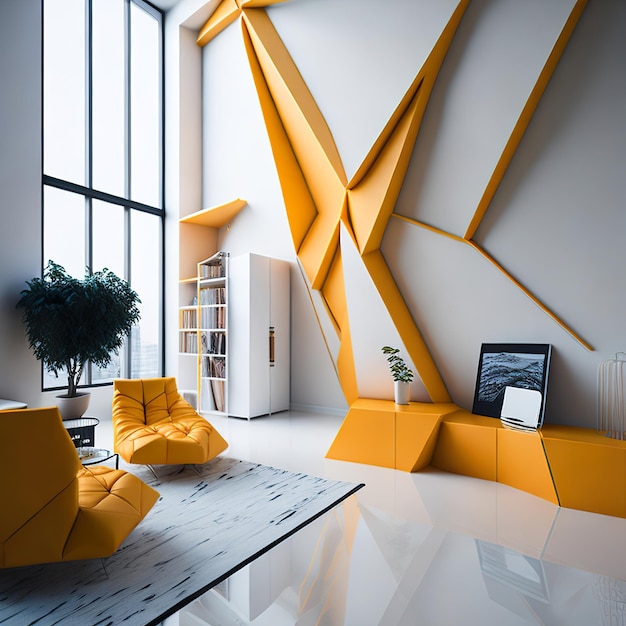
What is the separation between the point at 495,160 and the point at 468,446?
244 centimetres

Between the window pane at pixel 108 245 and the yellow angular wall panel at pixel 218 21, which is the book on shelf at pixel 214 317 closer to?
the window pane at pixel 108 245

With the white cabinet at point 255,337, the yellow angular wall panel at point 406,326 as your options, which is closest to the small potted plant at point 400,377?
the yellow angular wall panel at point 406,326

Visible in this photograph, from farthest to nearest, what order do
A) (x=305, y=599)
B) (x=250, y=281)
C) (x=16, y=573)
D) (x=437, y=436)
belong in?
(x=250, y=281), (x=437, y=436), (x=16, y=573), (x=305, y=599)

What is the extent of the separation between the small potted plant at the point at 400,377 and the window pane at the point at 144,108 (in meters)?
4.90

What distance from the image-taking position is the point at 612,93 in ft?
11.3

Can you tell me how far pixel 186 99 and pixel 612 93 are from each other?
20.3 ft

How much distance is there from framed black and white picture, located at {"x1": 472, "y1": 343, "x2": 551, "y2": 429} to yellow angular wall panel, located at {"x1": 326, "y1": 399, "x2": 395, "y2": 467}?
892mm

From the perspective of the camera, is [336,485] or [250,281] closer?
[336,485]

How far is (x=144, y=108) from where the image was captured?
7242 mm

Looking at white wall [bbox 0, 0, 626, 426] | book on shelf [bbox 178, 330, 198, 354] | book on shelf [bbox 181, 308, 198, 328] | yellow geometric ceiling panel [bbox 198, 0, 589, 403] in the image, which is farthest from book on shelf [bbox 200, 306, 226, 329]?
yellow geometric ceiling panel [bbox 198, 0, 589, 403]

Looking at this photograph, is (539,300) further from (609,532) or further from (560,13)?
(560,13)

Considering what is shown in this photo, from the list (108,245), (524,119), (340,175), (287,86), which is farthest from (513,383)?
(108,245)

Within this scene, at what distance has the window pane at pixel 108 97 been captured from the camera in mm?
6504

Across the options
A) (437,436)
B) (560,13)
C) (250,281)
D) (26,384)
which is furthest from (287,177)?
(26,384)
